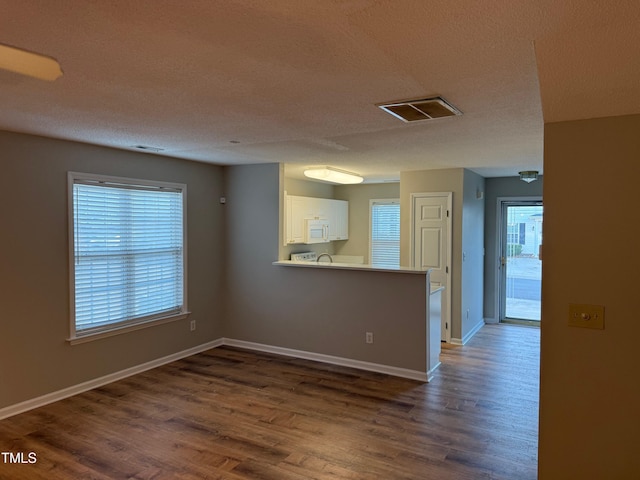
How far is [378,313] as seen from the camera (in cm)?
473

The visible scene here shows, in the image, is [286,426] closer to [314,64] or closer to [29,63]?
[314,64]

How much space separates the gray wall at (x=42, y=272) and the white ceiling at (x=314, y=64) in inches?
14.5

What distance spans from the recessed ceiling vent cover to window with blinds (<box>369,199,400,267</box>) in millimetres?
4849

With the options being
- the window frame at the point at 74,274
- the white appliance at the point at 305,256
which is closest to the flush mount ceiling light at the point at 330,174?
the white appliance at the point at 305,256

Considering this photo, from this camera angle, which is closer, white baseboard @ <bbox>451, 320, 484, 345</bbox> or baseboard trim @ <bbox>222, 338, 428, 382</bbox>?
baseboard trim @ <bbox>222, 338, 428, 382</bbox>

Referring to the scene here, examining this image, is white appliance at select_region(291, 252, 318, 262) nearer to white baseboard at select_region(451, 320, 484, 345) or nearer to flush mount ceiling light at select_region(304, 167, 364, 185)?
flush mount ceiling light at select_region(304, 167, 364, 185)

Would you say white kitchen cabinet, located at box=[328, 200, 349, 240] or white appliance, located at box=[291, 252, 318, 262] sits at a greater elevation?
white kitchen cabinet, located at box=[328, 200, 349, 240]

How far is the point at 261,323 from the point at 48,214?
8.84 ft

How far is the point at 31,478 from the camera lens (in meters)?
2.72

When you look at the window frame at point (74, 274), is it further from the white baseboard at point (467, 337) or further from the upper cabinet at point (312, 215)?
the white baseboard at point (467, 337)

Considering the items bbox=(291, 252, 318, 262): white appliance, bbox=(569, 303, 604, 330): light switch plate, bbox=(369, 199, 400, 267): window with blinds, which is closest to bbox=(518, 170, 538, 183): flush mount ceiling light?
bbox=(369, 199, 400, 267): window with blinds

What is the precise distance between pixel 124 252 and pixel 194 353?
162 cm

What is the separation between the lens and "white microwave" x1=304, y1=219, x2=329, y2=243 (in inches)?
267

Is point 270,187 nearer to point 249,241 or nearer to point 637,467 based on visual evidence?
point 249,241
